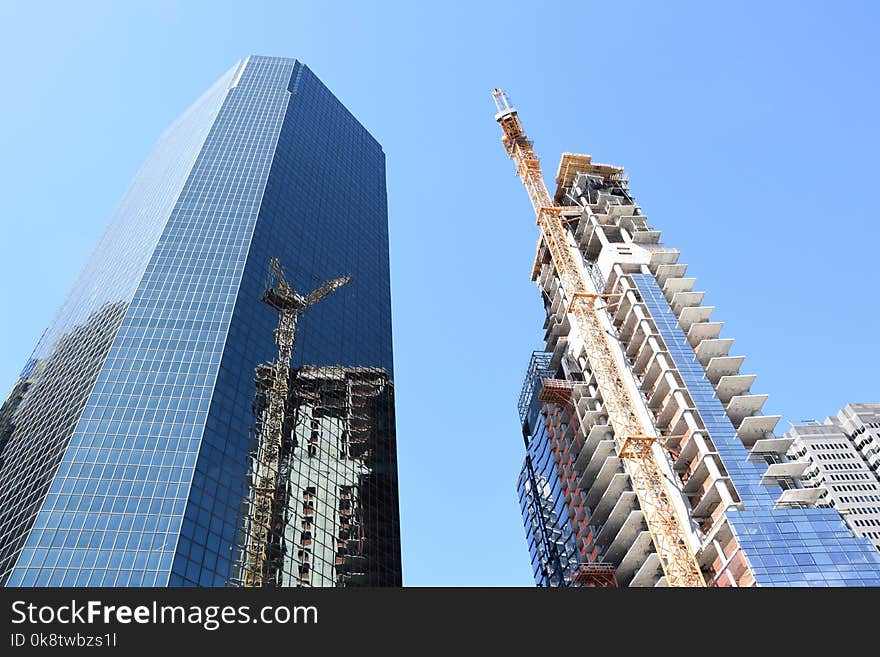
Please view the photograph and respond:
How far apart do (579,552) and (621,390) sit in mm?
24043

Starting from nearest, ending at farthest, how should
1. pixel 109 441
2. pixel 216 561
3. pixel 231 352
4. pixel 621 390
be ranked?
pixel 216 561 < pixel 109 441 < pixel 231 352 < pixel 621 390

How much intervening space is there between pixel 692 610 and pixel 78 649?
1757cm

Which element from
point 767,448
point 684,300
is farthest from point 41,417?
point 767,448

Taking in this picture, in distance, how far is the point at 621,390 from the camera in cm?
9962

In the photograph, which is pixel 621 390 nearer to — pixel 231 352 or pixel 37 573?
pixel 231 352

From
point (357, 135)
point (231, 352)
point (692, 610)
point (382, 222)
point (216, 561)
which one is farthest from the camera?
point (357, 135)

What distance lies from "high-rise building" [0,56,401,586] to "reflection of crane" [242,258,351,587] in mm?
1492

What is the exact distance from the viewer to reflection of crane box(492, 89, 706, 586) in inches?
3162

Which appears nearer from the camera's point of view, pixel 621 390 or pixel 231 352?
pixel 231 352

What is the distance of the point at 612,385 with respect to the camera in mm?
98938

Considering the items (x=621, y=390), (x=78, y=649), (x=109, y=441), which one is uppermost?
(x=621, y=390)

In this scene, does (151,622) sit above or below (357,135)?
below

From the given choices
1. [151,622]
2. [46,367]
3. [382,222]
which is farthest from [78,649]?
[382,222]

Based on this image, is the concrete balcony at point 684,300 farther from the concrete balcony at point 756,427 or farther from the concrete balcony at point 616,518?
the concrete balcony at point 616,518
